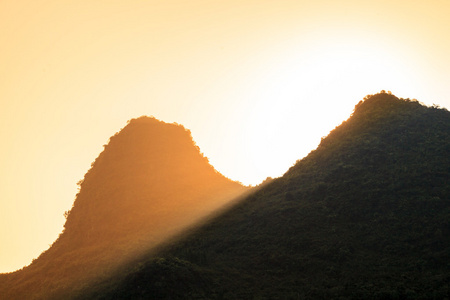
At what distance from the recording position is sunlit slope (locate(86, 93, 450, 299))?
989 inches

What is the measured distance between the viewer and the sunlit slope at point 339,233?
25.1 metres

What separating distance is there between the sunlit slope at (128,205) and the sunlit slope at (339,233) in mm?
9225

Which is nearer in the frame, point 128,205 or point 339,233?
point 339,233

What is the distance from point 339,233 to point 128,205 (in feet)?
109

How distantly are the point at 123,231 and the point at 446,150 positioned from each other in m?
38.7

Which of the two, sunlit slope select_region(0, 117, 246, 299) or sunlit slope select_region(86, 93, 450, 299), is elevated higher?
sunlit slope select_region(0, 117, 246, 299)

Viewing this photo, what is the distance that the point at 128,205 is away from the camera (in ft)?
182

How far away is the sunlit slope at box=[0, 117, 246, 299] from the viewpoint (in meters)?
41.7

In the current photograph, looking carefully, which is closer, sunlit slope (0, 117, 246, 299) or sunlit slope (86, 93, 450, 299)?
sunlit slope (86, 93, 450, 299)

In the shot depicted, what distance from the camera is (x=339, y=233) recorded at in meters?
31.2

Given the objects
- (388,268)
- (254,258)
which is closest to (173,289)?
(254,258)

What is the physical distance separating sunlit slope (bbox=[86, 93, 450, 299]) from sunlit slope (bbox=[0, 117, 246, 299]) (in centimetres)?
923

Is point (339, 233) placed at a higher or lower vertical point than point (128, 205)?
lower

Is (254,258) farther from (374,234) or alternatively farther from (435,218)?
(435,218)
